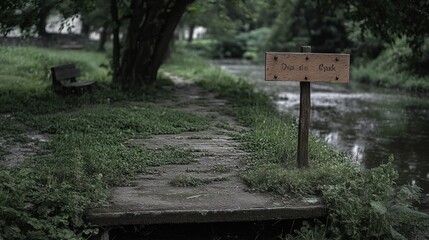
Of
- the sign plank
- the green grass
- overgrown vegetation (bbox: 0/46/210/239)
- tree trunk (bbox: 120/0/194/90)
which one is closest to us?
overgrown vegetation (bbox: 0/46/210/239)

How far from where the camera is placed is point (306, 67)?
6.41 meters

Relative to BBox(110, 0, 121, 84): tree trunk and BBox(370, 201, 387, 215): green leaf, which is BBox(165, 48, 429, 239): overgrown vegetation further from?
BBox(110, 0, 121, 84): tree trunk

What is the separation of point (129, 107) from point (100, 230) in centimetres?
596

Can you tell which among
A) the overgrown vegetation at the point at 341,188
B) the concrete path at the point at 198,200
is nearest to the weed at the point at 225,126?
the overgrown vegetation at the point at 341,188

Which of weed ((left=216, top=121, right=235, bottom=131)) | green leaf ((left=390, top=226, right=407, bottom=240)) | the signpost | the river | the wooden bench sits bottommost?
the river

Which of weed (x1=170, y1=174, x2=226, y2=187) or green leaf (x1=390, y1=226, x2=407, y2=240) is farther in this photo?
weed (x1=170, y1=174, x2=226, y2=187)

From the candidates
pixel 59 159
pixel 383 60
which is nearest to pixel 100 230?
pixel 59 159

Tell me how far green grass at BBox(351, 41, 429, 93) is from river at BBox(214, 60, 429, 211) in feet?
2.72

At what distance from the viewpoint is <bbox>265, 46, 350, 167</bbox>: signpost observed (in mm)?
6363

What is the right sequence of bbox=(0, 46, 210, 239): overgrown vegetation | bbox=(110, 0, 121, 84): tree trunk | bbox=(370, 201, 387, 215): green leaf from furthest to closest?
bbox=(110, 0, 121, 84): tree trunk → bbox=(370, 201, 387, 215): green leaf → bbox=(0, 46, 210, 239): overgrown vegetation

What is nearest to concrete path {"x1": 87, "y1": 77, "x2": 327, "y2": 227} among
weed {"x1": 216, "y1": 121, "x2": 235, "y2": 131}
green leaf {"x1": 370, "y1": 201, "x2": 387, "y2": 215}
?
green leaf {"x1": 370, "y1": 201, "x2": 387, "y2": 215}

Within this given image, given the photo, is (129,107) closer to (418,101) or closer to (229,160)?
(229,160)

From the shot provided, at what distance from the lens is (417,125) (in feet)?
45.9

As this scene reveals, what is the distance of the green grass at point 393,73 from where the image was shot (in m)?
21.7
